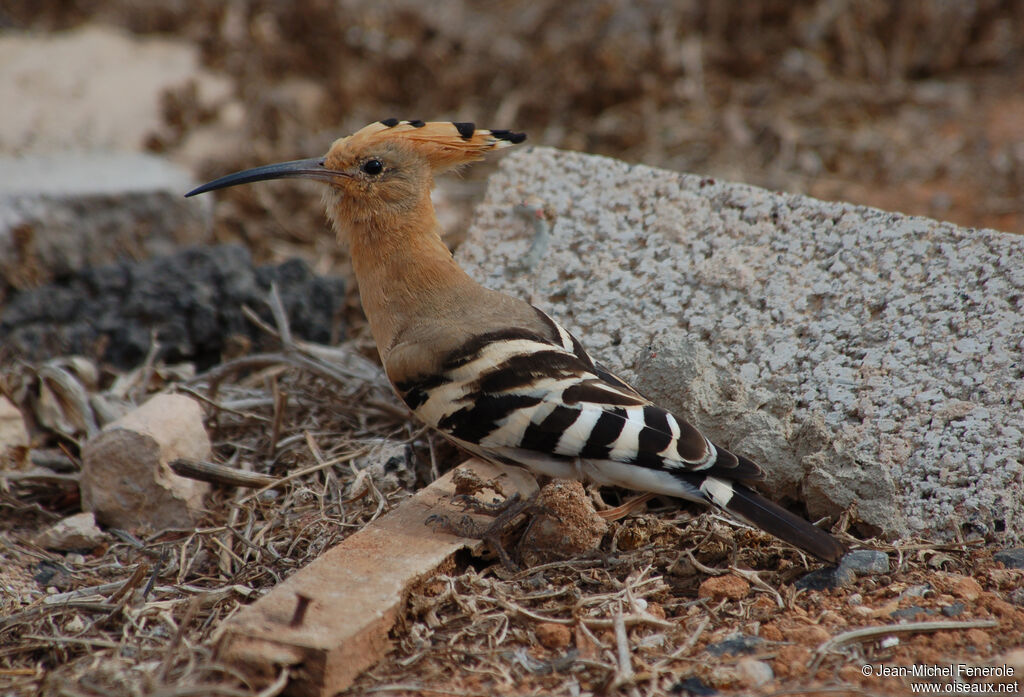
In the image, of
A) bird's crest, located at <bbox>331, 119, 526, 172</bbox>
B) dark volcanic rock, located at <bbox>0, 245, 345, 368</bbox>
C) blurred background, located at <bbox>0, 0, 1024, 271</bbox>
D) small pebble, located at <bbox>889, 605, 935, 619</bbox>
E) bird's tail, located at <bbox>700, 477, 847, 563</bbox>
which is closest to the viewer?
small pebble, located at <bbox>889, 605, 935, 619</bbox>

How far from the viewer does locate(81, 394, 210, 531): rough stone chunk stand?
2.87 meters

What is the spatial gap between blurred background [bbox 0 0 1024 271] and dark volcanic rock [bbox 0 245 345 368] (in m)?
0.85

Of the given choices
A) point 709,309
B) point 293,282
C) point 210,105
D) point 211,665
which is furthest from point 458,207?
point 211,665

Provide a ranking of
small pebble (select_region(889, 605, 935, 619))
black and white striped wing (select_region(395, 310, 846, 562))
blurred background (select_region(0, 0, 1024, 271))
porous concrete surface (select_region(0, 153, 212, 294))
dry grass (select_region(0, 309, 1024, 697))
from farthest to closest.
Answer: blurred background (select_region(0, 0, 1024, 271)), porous concrete surface (select_region(0, 153, 212, 294)), black and white striped wing (select_region(395, 310, 846, 562)), small pebble (select_region(889, 605, 935, 619)), dry grass (select_region(0, 309, 1024, 697))

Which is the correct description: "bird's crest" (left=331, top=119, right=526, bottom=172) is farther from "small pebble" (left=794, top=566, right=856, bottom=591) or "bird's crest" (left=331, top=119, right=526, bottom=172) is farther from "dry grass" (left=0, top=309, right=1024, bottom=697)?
"small pebble" (left=794, top=566, right=856, bottom=591)

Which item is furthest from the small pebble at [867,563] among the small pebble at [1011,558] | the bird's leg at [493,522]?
the bird's leg at [493,522]

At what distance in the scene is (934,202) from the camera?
4.73 meters

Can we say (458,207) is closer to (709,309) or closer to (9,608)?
(709,309)

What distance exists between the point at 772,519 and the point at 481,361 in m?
0.84

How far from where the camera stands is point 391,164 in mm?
3084

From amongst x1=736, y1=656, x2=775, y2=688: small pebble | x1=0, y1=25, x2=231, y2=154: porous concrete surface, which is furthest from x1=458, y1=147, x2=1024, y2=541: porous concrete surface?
x1=0, y1=25, x2=231, y2=154: porous concrete surface

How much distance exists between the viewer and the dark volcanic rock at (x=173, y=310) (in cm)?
385

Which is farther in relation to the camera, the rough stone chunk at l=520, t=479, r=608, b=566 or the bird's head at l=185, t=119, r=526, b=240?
the bird's head at l=185, t=119, r=526, b=240

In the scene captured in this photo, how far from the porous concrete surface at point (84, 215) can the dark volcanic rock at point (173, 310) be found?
0.32 m
